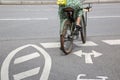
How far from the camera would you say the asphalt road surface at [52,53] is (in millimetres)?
7480

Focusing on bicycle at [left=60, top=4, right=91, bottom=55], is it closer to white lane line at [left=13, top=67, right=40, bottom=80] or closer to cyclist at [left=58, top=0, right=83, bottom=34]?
cyclist at [left=58, top=0, right=83, bottom=34]

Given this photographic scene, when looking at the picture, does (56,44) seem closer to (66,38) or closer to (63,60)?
(66,38)

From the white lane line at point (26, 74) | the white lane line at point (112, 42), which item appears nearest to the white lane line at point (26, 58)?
the white lane line at point (26, 74)

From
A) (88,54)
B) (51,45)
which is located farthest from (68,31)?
(51,45)

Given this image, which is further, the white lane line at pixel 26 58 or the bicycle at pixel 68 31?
the bicycle at pixel 68 31

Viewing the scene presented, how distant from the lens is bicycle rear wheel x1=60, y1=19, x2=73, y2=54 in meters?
8.70

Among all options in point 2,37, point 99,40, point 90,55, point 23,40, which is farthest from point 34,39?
point 90,55

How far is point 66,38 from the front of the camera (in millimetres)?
9055

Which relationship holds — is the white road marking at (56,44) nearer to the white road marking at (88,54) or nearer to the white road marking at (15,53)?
the white road marking at (15,53)

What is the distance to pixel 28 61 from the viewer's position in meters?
8.46

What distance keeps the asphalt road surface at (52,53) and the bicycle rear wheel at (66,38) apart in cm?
17

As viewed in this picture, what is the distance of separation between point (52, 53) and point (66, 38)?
49 cm

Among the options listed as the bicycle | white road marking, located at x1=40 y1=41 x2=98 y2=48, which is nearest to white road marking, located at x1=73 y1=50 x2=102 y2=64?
the bicycle

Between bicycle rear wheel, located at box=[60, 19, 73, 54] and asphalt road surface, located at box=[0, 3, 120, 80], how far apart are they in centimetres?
17
